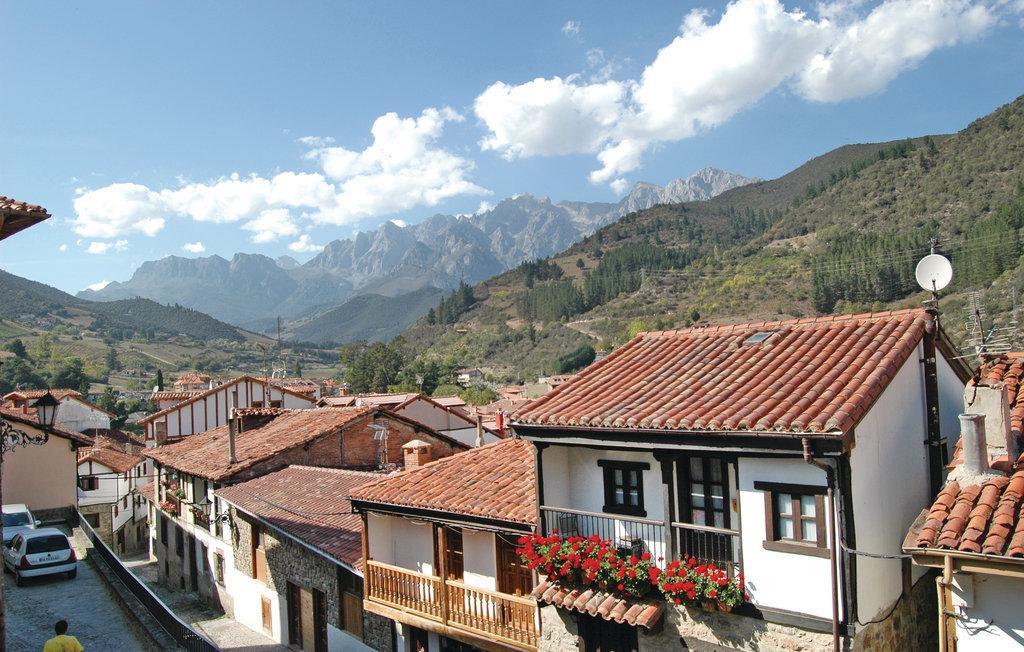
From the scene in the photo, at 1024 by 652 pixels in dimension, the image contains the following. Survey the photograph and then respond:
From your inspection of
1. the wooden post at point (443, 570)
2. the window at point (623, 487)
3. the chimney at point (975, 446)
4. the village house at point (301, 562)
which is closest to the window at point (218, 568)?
the village house at point (301, 562)

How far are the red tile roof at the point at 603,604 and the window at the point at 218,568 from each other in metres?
Answer: 17.2

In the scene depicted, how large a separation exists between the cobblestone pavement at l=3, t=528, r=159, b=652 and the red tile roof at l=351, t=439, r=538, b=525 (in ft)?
18.5

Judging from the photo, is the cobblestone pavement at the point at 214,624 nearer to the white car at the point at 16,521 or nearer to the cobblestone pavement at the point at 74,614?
the cobblestone pavement at the point at 74,614

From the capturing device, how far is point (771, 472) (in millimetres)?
8859

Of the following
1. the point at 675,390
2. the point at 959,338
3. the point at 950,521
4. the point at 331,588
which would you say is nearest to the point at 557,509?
the point at 675,390

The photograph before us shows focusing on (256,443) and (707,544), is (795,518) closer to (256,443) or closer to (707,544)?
(707,544)

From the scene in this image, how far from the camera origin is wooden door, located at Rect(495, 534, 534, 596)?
41.0 feet

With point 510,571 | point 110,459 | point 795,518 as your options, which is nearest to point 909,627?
point 795,518

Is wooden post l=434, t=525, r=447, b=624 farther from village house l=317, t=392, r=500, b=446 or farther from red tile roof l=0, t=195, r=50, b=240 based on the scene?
village house l=317, t=392, r=500, b=446

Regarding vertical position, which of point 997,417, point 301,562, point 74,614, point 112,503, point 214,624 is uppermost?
point 997,417

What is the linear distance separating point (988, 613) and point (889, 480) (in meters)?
1.91

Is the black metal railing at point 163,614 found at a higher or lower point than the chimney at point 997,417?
lower

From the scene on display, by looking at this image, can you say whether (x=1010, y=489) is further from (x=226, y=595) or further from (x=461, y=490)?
(x=226, y=595)

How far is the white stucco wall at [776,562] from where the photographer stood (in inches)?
333
